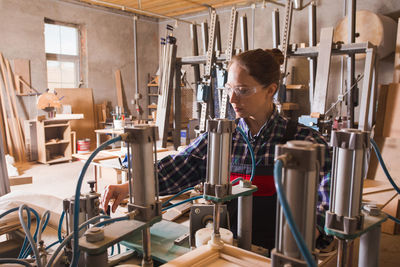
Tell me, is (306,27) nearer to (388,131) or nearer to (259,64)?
(388,131)

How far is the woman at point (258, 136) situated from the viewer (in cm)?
139

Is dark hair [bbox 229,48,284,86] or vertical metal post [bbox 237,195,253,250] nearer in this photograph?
vertical metal post [bbox 237,195,253,250]

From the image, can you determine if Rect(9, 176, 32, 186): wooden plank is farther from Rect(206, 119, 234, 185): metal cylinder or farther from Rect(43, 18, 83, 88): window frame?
Rect(43, 18, 83, 88): window frame

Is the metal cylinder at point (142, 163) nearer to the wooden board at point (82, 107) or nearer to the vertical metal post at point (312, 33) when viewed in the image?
the vertical metal post at point (312, 33)

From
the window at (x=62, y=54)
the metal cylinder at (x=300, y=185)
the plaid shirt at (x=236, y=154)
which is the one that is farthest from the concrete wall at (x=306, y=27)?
the metal cylinder at (x=300, y=185)

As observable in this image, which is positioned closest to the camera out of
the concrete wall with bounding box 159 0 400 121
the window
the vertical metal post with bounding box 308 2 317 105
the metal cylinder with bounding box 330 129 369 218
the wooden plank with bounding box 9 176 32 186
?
the metal cylinder with bounding box 330 129 369 218

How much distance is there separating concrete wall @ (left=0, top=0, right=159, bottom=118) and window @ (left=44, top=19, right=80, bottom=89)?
178 millimetres

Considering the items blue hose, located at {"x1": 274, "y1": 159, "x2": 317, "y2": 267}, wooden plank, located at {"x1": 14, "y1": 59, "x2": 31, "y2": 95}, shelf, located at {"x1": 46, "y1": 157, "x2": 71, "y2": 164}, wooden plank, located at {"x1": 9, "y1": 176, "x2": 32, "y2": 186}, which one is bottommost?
shelf, located at {"x1": 46, "y1": 157, "x2": 71, "y2": 164}

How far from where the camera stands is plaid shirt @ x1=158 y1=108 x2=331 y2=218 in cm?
141

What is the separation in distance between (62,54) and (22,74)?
99 centimetres

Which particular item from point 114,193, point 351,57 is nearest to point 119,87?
point 351,57

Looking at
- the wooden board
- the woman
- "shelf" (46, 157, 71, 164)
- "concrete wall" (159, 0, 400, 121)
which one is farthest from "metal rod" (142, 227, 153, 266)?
the wooden board

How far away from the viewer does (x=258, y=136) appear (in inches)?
57.2

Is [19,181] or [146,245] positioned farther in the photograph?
[19,181]
